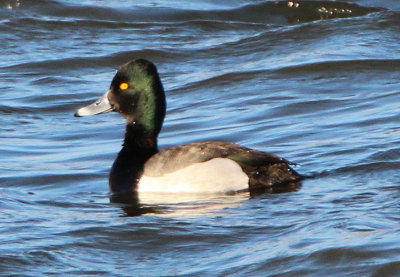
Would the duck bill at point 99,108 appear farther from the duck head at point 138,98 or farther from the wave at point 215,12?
the wave at point 215,12

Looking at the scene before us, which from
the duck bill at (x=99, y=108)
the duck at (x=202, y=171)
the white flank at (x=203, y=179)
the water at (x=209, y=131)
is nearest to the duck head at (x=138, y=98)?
the duck bill at (x=99, y=108)

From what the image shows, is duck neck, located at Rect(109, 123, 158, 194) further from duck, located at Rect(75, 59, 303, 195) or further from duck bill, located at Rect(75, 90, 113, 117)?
duck bill, located at Rect(75, 90, 113, 117)

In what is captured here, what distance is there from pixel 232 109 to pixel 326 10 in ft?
20.9

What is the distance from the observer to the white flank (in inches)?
347

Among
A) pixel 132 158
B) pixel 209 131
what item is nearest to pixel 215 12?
pixel 209 131

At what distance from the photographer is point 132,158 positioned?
368 inches

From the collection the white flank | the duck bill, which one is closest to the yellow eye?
the duck bill

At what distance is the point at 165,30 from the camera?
1770 cm

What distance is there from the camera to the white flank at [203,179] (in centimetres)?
880

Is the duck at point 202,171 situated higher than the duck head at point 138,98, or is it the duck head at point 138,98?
the duck head at point 138,98

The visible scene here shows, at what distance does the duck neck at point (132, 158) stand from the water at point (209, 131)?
0.22 metres

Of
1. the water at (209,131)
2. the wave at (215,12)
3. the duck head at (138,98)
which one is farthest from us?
the wave at (215,12)

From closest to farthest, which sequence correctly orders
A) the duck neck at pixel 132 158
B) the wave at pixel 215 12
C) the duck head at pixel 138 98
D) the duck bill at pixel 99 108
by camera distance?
the duck neck at pixel 132 158
the duck head at pixel 138 98
the duck bill at pixel 99 108
the wave at pixel 215 12

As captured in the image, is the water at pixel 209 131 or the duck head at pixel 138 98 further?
the duck head at pixel 138 98
